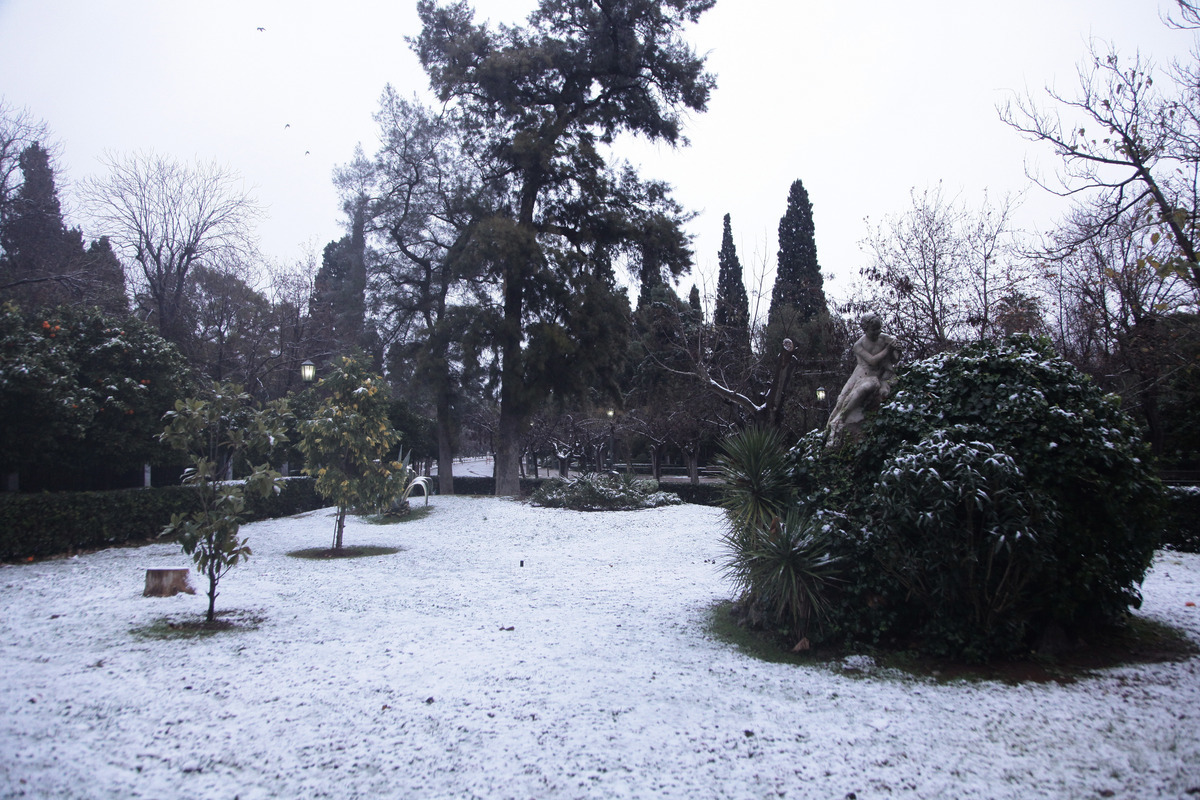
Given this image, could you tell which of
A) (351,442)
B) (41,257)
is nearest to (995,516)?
(351,442)

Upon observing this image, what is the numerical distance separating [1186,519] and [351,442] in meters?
12.3

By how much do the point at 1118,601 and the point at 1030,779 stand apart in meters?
2.25

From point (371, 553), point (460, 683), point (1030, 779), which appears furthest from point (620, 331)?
point (1030, 779)

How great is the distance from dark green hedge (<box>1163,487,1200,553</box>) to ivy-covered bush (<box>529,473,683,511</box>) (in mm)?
9216

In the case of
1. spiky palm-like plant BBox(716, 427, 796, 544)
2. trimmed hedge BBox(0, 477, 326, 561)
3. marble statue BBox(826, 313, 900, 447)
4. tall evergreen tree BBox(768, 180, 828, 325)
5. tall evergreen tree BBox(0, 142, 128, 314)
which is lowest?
trimmed hedge BBox(0, 477, 326, 561)

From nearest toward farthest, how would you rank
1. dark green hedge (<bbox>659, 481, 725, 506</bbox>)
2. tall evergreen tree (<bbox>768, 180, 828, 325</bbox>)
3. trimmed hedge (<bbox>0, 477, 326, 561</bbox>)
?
trimmed hedge (<bbox>0, 477, 326, 561</bbox>) → dark green hedge (<bbox>659, 481, 725, 506</bbox>) → tall evergreen tree (<bbox>768, 180, 828, 325</bbox>)

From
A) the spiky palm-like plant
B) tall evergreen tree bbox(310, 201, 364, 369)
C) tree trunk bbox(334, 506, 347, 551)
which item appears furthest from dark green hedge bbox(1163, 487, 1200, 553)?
tall evergreen tree bbox(310, 201, 364, 369)

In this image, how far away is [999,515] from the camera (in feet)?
13.7

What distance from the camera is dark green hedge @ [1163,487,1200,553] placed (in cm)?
919

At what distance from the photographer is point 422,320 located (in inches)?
858

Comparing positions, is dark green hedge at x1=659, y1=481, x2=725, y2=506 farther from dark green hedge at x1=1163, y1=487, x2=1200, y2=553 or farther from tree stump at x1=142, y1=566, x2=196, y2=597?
tree stump at x1=142, y1=566, x2=196, y2=597

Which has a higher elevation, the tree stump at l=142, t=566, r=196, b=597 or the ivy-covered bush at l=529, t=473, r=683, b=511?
the ivy-covered bush at l=529, t=473, r=683, b=511

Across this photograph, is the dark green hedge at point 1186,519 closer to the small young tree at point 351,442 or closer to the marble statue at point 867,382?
the marble statue at point 867,382

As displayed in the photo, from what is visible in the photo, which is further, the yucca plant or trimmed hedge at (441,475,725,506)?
trimmed hedge at (441,475,725,506)
